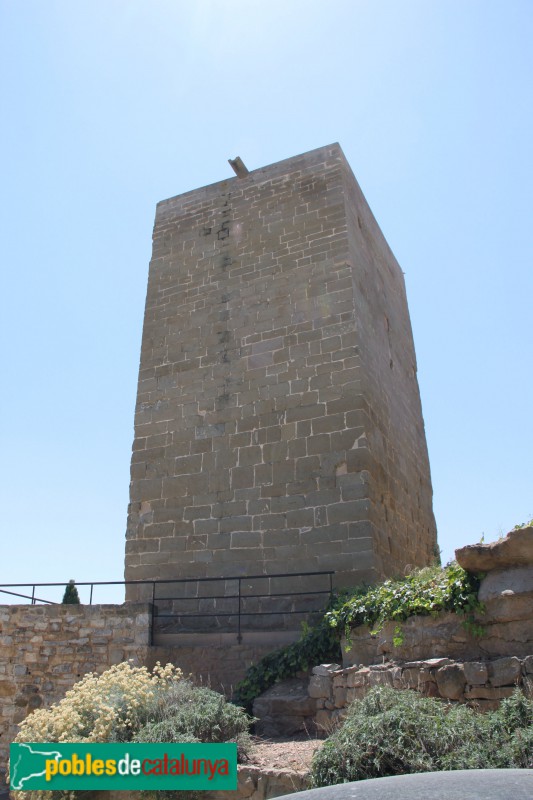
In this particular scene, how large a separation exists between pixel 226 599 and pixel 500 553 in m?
4.40

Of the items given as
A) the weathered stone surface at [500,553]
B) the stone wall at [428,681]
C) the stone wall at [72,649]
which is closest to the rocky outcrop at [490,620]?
the weathered stone surface at [500,553]

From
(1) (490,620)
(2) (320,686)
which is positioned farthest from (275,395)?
(1) (490,620)

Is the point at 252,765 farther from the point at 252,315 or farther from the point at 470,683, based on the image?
the point at 252,315

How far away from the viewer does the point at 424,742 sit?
4164 millimetres

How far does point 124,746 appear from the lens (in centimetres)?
524

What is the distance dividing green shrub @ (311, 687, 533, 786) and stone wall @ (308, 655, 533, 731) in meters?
0.48

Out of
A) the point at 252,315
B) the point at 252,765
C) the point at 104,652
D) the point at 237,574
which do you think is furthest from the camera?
the point at 252,315

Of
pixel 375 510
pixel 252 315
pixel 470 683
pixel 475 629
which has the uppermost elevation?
pixel 252 315

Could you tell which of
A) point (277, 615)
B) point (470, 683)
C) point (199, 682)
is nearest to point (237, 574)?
point (277, 615)

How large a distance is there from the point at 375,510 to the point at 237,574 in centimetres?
206

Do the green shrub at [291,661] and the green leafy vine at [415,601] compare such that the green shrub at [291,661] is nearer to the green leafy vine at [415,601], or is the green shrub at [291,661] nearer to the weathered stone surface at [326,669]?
the green leafy vine at [415,601]

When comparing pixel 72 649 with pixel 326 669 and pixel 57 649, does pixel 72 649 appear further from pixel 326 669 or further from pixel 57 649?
pixel 326 669

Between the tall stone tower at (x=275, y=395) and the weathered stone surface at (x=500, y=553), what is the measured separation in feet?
8.46

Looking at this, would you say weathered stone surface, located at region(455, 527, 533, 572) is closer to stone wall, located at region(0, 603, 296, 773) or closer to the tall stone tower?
the tall stone tower
